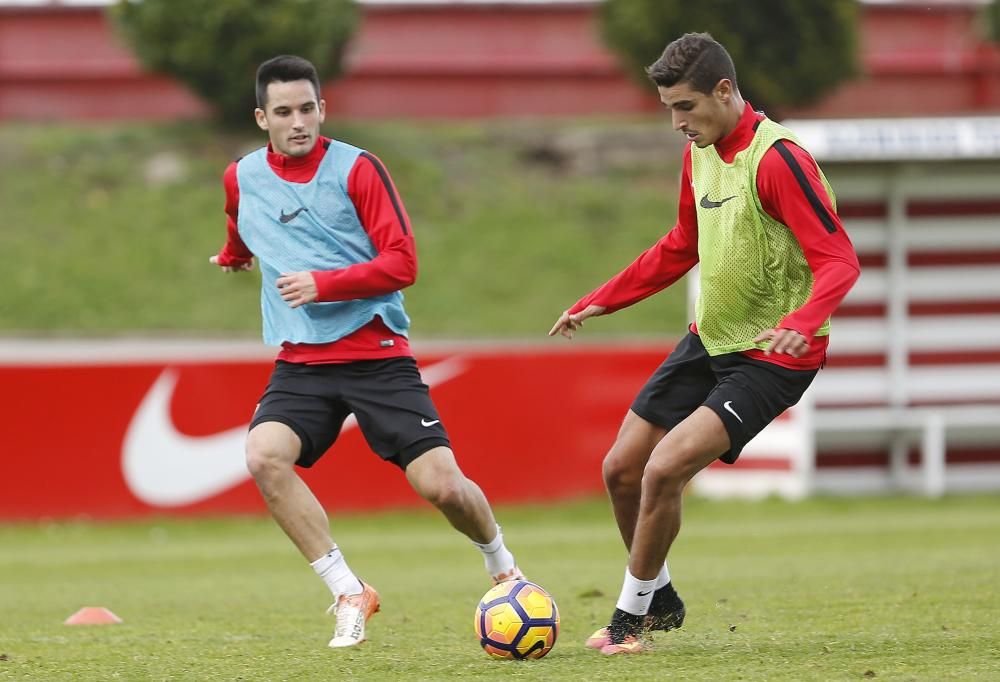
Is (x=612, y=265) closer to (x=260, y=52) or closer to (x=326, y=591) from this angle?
(x=260, y=52)

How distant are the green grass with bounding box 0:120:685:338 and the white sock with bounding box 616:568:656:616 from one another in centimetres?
1526

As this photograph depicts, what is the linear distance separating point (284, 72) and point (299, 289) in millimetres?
917

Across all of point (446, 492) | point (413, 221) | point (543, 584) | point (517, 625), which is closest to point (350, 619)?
point (446, 492)

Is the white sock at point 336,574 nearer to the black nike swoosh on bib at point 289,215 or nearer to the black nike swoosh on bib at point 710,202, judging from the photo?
the black nike swoosh on bib at point 289,215

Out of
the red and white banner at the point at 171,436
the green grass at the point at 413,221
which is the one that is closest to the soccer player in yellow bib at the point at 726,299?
the red and white banner at the point at 171,436

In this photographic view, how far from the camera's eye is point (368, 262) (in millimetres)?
6504

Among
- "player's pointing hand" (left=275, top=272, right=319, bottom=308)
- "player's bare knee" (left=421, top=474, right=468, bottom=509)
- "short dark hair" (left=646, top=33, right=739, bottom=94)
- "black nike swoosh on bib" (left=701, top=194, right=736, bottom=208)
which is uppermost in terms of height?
"short dark hair" (left=646, top=33, right=739, bottom=94)

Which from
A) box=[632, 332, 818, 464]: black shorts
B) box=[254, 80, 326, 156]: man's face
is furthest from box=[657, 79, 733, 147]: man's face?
box=[254, 80, 326, 156]: man's face

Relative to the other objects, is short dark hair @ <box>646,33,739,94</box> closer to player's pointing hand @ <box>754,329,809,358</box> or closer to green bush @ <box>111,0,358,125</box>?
player's pointing hand @ <box>754,329,809,358</box>

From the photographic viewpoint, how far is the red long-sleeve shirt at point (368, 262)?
644 centimetres

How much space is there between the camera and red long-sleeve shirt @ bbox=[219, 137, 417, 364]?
6.44 metres

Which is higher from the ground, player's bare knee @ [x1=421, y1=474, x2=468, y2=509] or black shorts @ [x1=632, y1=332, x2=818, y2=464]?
black shorts @ [x1=632, y1=332, x2=818, y2=464]

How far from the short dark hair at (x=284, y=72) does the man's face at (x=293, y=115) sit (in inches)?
0.7

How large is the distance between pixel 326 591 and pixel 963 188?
30.2 ft
